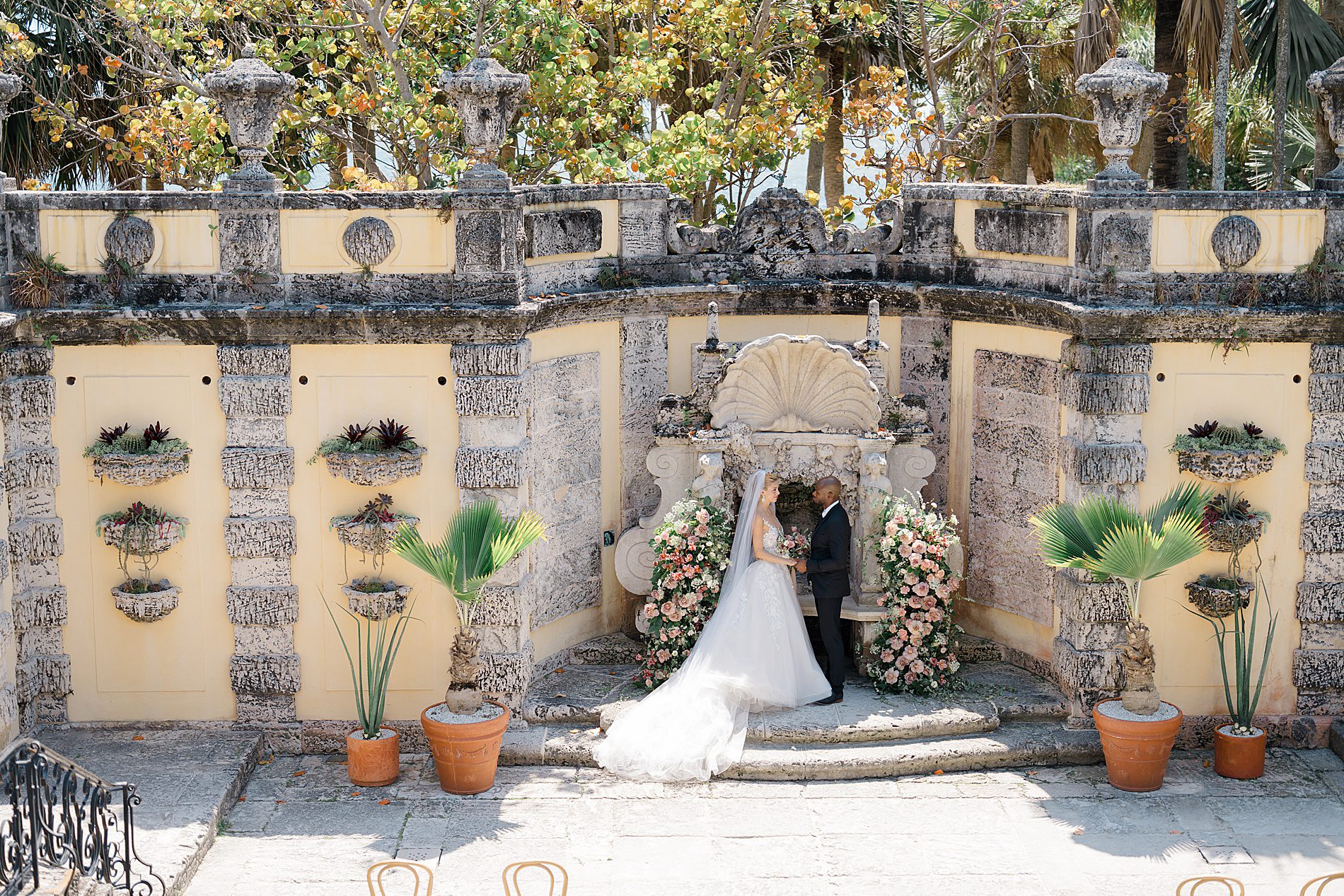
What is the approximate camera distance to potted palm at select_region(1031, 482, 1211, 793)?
10664 mm

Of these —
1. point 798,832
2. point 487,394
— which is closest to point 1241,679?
point 798,832

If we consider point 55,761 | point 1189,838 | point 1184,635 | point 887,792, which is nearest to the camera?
point 55,761

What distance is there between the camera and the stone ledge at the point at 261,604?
37.7 ft

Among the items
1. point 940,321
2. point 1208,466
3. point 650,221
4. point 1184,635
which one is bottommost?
point 1184,635

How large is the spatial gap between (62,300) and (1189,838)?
8.58 metres

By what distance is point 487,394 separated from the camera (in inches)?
445

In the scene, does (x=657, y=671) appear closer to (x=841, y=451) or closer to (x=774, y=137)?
(x=841, y=451)

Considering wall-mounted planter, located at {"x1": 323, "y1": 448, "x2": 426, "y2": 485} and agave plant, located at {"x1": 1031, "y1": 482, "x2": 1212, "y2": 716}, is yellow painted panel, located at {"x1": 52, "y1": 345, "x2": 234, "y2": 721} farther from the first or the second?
agave plant, located at {"x1": 1031, "y1": 482, "x2": 1212, "y2": 716}

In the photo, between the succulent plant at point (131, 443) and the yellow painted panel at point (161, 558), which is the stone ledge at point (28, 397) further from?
the succulent plant at point (131, 443)

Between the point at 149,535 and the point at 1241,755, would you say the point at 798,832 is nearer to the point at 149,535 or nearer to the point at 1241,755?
the point at 1241,755

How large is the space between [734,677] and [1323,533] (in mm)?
4476

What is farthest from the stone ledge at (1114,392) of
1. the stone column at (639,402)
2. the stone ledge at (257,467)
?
the stone ledge at (257,467)

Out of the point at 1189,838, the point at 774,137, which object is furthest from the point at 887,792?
the point at 774,137

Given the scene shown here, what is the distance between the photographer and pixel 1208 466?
37.1ft
